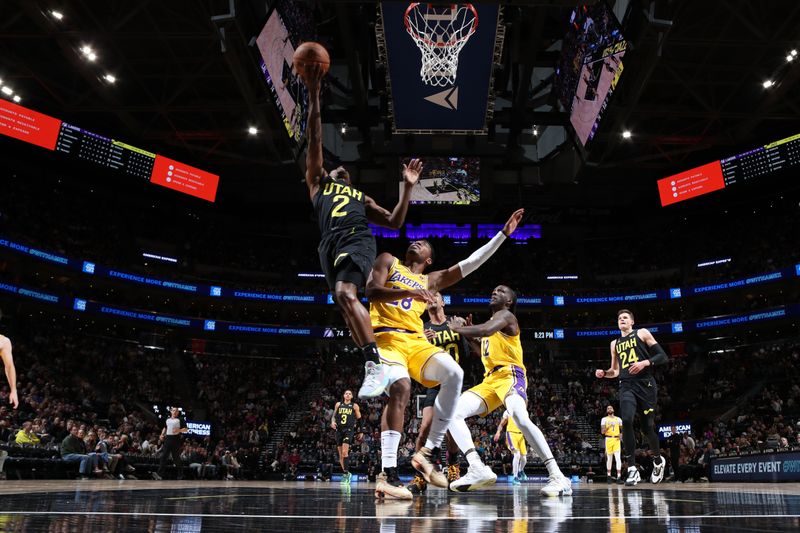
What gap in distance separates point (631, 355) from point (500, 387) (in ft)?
11.0

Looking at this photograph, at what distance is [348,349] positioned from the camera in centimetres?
3381

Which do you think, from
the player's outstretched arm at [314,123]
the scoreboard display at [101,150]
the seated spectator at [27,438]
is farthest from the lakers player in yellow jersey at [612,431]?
the scoreboard display at [101,150]

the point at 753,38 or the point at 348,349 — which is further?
the point at 348,349

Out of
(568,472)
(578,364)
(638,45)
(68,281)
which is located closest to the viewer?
(638,45)

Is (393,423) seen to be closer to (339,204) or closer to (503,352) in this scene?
(339,204)

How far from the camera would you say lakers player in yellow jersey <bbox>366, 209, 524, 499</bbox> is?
4.70 metres

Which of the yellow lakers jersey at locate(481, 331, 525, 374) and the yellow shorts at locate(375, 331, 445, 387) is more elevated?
the yellow lakers jersey at locate(481, 331, 525, 374)

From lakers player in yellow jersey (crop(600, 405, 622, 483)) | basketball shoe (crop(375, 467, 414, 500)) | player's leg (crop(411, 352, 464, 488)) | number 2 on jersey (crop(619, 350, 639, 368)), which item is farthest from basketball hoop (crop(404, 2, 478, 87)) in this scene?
basketball shoe (crop(375, 467, 414, 500))

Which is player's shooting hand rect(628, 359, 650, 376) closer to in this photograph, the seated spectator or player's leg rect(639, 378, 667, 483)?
player's leg rect(639, 378, 667, 483)

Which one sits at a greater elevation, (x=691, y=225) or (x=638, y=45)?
(x=691, y=225)

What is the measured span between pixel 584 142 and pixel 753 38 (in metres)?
6.75

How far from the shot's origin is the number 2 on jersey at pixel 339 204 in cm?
468

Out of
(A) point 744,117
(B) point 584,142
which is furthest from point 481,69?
(A) point 744,117

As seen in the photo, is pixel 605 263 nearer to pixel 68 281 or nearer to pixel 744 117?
pixel 744 117
